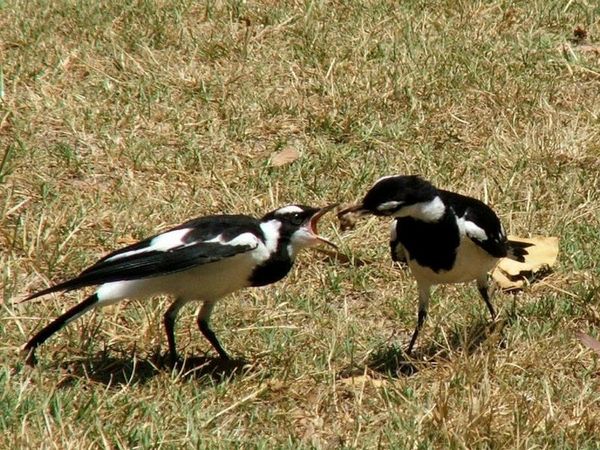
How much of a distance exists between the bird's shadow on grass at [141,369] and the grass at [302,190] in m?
0.02

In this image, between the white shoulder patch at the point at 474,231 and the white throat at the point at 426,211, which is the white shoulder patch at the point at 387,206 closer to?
the white throat at the point at 426,211

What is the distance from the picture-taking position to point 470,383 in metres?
4.80

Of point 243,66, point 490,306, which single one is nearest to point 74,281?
point 490,306

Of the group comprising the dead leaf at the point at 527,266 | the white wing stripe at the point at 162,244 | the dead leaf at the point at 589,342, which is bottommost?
the dead leaf at the point at 527,266

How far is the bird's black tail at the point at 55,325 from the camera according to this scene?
5121mm

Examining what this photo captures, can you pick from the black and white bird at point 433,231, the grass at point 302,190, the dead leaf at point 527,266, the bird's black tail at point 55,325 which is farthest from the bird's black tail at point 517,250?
the bird's black tail at point 55,325

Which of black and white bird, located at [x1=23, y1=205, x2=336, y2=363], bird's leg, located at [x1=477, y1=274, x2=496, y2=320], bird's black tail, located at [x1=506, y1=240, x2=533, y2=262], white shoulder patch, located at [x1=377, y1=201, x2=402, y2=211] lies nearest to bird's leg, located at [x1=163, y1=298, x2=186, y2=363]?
black and white bird, located at [x1=23, y1=205, x2=336, y2=363]

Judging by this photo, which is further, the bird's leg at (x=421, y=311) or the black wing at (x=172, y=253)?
the bird's leg at (x=421, y=311)

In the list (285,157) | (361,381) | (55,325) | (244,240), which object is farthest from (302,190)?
(55,325)

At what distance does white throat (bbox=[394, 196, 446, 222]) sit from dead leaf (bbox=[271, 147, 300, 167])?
1.90 meters

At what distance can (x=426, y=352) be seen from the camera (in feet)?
18.2

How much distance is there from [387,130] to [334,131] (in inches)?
11.8

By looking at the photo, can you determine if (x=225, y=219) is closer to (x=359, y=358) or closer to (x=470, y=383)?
(x=359, y=358)

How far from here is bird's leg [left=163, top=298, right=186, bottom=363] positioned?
17.3ft
